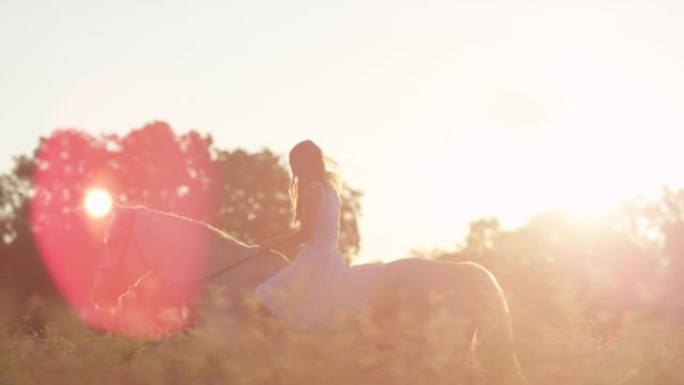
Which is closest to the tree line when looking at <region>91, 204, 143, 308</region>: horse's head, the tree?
the tree

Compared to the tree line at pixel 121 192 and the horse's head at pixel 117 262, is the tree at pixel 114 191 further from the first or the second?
the horse's head at pixel 117 262

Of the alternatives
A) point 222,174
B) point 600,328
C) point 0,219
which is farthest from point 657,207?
point 600,328

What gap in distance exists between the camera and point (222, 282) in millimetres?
10352

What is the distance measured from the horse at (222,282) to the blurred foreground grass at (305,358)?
373 mm

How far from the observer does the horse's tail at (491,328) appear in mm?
Result: 9000

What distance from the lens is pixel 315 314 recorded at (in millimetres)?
9648

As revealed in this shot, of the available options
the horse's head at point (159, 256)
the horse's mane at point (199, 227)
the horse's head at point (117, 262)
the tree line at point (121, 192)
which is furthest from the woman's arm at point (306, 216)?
the tree line at point (121, 192)

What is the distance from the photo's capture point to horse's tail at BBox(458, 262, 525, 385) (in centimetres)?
900

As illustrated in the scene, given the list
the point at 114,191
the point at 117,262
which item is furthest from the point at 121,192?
the point at 117,262

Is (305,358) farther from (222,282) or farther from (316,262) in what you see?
(222,282)

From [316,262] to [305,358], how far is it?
101 inches

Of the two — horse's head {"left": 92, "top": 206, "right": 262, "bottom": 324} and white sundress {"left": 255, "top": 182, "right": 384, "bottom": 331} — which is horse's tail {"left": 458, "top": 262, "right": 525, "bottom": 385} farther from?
horse's head {"left": 92, "top": 206, "right": 262, "bottom": 324}

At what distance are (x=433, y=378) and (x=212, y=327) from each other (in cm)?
153

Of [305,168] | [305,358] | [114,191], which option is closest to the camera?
[305,358]
